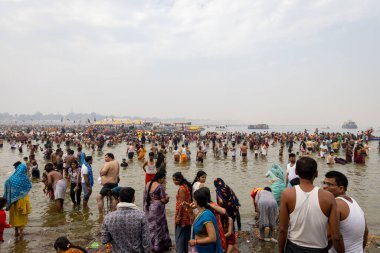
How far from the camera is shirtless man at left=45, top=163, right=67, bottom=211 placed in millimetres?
7445

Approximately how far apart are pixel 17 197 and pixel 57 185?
152cm

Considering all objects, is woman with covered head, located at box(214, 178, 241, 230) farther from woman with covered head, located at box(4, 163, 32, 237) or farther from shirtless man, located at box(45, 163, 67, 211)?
shirtless man, located at box(45, 163, 67, 211)

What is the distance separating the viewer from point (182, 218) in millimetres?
4645

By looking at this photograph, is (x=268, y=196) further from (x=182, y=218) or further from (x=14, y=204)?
(x=14, y=204)

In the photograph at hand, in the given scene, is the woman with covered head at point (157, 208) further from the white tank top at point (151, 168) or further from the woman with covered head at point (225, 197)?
the white tank top at point (151, 168)

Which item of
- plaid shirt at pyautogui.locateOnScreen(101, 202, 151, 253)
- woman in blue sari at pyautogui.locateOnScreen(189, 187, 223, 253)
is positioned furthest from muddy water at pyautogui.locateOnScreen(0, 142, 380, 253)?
woman in blue sari at pyautogui.locateOnScreen(189, 187, 223, 253)

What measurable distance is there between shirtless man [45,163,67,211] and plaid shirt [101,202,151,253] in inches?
190

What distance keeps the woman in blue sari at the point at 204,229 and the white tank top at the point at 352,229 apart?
46.9 inches

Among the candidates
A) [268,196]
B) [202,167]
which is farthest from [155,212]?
[202,167]

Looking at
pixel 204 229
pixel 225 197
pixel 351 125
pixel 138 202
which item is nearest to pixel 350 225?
pixel 204 229

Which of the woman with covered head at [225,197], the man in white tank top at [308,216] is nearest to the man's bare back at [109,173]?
the woman with covered head at [225,197]

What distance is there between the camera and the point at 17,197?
231 inches

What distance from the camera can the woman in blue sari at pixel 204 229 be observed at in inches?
122

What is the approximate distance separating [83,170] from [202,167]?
31.9 ft
